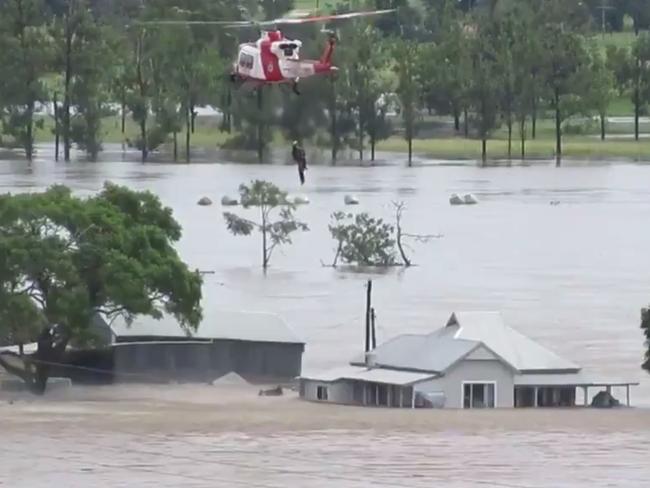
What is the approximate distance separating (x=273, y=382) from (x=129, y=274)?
3.02 m

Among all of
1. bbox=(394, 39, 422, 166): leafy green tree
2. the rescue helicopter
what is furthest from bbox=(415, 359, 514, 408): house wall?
bbox=(394, 39, 422, 166): leafy green tree

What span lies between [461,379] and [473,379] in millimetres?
140

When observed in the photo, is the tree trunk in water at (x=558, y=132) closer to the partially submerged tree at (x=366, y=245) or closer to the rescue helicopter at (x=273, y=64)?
the partially submerged tree at (x=366, y=245)

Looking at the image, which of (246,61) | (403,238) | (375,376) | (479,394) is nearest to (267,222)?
(403,238)

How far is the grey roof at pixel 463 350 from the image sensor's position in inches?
1080

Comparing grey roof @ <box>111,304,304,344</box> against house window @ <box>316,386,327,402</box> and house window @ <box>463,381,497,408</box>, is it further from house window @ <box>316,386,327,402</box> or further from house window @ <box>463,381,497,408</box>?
house window @ <box>463,381,497,408</box>

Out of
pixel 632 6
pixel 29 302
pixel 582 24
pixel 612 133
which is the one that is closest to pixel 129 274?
pixel 29 302

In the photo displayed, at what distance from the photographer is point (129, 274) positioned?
1101 inches

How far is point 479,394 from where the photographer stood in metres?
27.0

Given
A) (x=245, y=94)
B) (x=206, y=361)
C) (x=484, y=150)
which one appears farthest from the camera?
(x=484, y=150)

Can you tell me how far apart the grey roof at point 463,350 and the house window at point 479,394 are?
1.04ft

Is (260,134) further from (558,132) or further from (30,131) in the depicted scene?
(558,132)

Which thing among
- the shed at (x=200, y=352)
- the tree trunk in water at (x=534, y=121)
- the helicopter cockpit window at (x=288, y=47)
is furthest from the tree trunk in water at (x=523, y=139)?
the shed at (x=200, y=352)

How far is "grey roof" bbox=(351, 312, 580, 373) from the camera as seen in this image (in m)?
27.4
